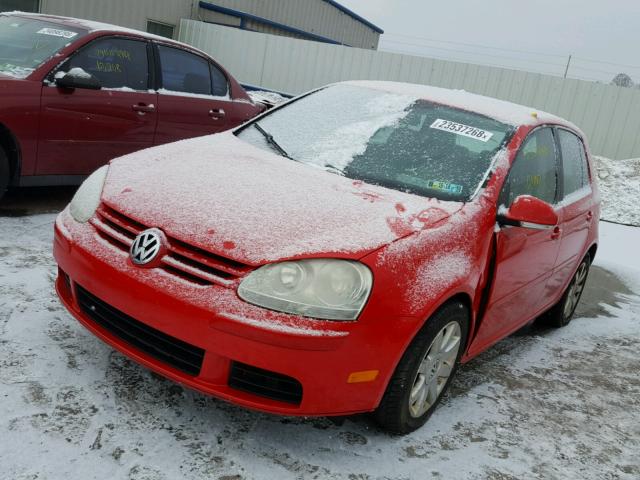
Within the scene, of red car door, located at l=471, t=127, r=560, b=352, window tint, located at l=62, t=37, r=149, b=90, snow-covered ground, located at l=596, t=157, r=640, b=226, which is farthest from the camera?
snow-covered ground, located at l=596, t=157, r=640, b=226

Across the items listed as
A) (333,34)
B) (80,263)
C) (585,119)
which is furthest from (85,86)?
(333,34)

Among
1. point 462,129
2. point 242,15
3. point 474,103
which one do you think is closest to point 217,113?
point 474,103

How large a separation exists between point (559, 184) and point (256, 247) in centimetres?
228

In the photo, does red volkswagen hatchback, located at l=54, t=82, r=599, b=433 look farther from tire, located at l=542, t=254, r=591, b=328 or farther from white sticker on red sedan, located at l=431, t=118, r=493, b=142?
tire, located at l=542, t=254, r=591, b=328

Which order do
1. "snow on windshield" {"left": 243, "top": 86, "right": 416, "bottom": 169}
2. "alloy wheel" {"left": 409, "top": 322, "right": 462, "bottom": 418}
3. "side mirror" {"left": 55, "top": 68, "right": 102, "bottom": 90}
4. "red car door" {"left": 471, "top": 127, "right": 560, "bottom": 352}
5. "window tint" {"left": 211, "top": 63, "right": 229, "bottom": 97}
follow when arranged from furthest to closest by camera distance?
1. "window tint" {"left": 211, "top": 63, "right": 229, "bottom": 97}
2. "side mirror" {"left": 55, "top": 68, "right": 102, "bottom": 90}
3. "snow on windshield" {"left": 243, "top": 86, "right": 416, "bottom": 169}
4. "red car door" {"left": 471, "top": 127, "right": 560, "bottom": 352}
5. "alloy wheel" {"left": 409, "top": 322, "right": 462, "bottom": 418}

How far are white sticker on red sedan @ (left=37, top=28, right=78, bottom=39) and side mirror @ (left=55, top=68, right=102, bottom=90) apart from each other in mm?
389

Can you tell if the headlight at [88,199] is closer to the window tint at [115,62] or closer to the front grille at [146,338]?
the front grille at [146,338]

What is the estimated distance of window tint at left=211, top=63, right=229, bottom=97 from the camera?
21.3ft

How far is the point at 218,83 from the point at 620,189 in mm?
7381

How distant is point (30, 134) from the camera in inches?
191

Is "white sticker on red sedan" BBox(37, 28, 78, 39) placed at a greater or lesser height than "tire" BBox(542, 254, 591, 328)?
greater

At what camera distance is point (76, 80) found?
4.98 meters

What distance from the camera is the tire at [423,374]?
2.62 meters

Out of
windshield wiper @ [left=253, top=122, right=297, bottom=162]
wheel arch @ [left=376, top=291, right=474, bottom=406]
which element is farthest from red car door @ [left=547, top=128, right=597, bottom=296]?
windshield wiper @ [left=253, top=122, right=297, bottom=162]
